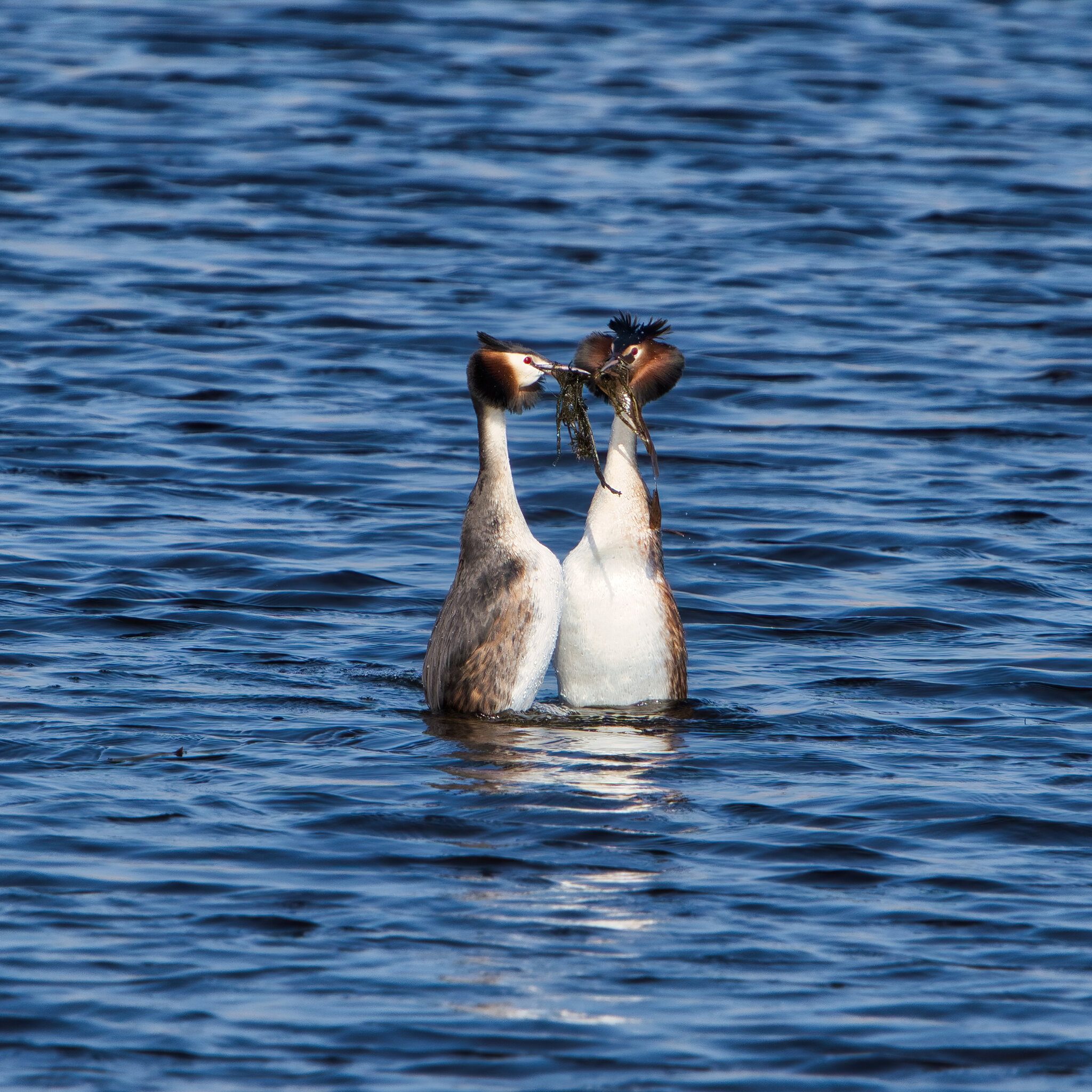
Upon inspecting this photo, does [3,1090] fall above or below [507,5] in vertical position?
below

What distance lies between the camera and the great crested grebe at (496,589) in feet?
33.2

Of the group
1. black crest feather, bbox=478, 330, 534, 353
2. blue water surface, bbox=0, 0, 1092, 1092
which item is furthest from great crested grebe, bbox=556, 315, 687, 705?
black crest feather, bbox=478, 330, 534, 353

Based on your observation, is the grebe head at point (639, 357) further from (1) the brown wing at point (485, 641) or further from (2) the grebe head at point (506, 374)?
(1) the brown wing at point (485, 641)

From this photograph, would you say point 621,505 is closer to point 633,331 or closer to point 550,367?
point 550,367

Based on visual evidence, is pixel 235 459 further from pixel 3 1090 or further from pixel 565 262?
pixel 3 1090

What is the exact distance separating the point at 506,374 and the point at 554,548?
3725 millimetres

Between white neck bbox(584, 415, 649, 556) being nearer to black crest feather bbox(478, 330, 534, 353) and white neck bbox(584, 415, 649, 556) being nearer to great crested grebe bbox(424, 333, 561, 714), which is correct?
great crested grebe bbox(424, 333, 561, 714)

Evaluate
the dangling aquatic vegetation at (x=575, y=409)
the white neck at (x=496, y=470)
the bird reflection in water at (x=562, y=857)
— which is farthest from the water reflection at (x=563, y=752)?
the dangling aquatic vegetation at (x=575, y=409)

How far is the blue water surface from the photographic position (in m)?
7.14

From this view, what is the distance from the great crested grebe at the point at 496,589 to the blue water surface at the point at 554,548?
246mm

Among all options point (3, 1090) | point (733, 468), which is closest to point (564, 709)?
point (3, 1090)

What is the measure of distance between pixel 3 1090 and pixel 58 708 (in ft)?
12.2

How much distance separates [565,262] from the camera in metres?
21.0

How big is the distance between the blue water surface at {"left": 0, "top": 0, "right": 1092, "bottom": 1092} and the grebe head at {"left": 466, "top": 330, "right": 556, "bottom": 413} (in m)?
1.60
